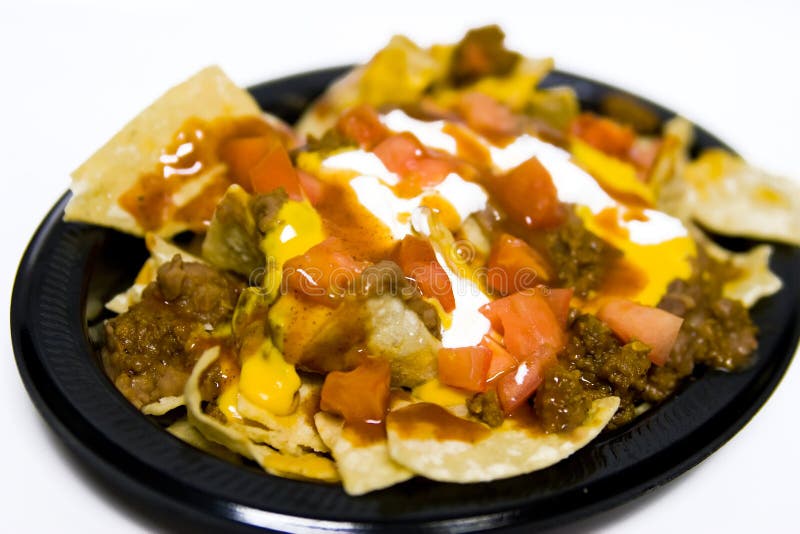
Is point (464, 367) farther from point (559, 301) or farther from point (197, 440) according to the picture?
point (197, 440)

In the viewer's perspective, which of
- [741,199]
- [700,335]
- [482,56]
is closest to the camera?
[700,335]

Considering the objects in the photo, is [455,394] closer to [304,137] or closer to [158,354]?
[158,354]

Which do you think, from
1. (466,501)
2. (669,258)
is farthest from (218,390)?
(669,258)

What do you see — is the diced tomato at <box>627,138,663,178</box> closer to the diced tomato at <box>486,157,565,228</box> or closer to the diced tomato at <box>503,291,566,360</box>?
the diced tomato at <box>486,157,565,228</box>

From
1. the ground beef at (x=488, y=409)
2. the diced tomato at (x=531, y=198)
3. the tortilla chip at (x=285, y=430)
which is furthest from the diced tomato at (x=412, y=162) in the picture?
the tortilla chip at (x=285, y=430)

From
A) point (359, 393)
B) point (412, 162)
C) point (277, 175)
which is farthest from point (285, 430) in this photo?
point (412, 162)

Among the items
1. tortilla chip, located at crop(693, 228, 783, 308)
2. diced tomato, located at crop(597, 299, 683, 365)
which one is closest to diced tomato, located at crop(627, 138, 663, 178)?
tortilla chip, located at crop(693, 228, 783, 308)

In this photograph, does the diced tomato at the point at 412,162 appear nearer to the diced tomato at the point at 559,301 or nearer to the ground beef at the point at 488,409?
the diced tomato at the point at 559,301

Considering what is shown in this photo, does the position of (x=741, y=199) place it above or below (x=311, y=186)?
below
